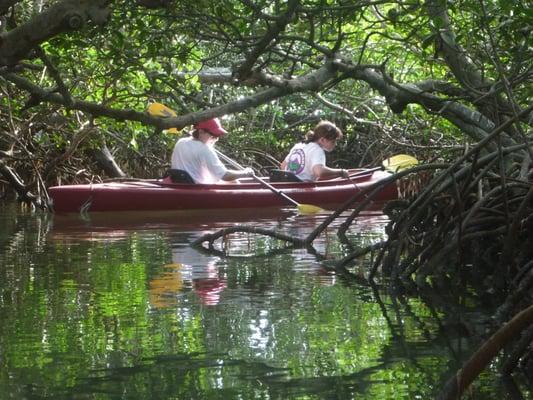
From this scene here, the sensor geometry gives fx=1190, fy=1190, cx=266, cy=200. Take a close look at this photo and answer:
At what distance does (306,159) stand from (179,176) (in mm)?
1639

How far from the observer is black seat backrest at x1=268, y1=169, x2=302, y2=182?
13.1 m

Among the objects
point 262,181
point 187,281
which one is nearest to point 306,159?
point 262,181

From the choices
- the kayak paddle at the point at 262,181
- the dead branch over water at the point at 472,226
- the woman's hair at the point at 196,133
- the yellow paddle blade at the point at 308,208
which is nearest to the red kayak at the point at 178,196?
the kayak paddle at the point at 262,181

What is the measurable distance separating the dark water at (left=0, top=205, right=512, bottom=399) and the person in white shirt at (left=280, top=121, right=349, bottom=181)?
4.97m

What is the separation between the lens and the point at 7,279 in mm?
6707

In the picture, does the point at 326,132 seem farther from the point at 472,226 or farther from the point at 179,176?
the point at 472,226

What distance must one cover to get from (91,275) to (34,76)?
416 centimetres

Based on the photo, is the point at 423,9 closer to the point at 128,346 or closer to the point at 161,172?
the point at 128,346

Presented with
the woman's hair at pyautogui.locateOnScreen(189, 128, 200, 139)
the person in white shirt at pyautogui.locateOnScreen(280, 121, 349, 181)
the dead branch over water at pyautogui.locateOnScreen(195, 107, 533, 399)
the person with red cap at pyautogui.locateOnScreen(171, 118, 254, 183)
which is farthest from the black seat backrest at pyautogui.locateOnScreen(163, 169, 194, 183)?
the dead branch over water at pyautogui.locateOnScreen(195, 107, 533, 399)

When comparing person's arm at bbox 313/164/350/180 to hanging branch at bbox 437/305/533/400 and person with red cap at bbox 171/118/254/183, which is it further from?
hanging branch at bbox 437/305/533/400

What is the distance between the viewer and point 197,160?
12.3 meters

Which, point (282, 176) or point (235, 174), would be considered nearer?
point (235, 174)

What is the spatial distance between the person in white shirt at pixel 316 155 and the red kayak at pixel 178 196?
0.36 meters

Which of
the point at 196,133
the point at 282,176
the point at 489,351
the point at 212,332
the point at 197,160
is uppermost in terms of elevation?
the point at 196,133
